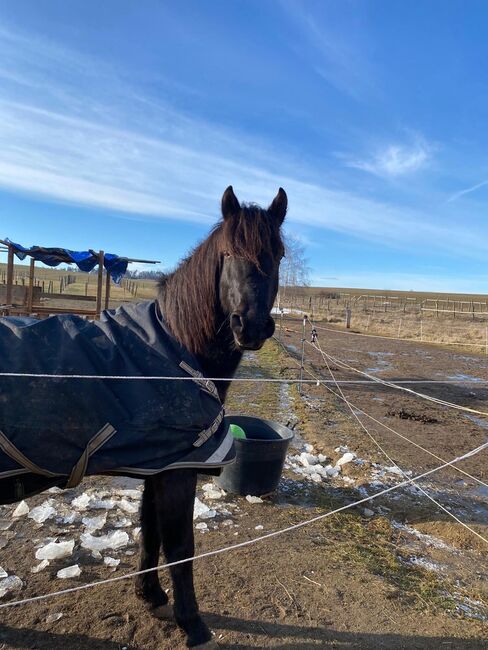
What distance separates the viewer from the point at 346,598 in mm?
2828

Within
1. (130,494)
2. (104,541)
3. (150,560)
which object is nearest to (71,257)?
(130,494)

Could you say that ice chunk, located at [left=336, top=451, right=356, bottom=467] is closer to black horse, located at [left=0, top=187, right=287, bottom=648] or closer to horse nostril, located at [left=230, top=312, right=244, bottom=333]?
black horse, located at [left=0, top=187, right=287, bottom=648]

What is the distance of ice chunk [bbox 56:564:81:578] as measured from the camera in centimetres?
285

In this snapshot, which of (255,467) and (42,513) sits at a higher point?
(255,467)

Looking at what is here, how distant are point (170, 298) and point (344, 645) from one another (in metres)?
2.24

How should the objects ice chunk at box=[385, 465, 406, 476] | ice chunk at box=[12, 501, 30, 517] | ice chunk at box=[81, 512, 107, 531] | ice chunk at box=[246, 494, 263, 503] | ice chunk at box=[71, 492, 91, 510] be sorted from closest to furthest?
ice chunk at box=[81, 512, 107, 531], ice chunk at box=[12, 501, 30, 517], ice chunk at box=[71, 492, 91, 510], ice chunk at box=[246, 494, 263, 503], ice chunk at box=[385, 465, 406, 476]

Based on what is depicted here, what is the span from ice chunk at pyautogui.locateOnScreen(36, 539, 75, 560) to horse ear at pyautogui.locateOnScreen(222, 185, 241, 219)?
2596mm

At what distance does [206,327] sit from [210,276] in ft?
0.97

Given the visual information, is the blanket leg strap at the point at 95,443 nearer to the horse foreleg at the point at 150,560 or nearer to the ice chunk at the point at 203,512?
the horse foreleg at the point at 150,560

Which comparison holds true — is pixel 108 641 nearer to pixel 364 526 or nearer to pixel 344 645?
pixel 344 645

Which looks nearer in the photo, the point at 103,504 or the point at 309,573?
the point at 309,573

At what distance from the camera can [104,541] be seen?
3.25 metres

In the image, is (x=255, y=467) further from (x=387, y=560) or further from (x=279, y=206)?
(x=279, y=206)

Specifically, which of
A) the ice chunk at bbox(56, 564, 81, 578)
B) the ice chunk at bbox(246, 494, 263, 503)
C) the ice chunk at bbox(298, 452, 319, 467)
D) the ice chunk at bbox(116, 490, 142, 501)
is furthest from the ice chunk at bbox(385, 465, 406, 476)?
the ice chunk at bbox(56, 564, 81, 578)
